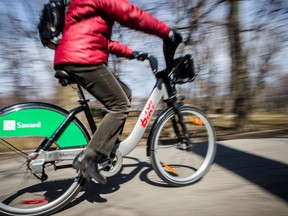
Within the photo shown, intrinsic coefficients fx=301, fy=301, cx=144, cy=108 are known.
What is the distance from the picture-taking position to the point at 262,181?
3.01 meters

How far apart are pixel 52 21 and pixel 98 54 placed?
442mm

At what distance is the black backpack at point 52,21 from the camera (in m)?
2.39

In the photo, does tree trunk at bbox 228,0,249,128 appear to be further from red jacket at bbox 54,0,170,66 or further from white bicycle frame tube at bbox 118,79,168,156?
red jacket at bbox 54,0,170,66

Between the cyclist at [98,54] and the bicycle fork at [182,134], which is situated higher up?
the cyclist at [98,54]

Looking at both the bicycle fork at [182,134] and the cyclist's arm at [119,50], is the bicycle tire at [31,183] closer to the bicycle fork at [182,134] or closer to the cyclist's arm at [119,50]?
the cyclist's arm at [119,50]

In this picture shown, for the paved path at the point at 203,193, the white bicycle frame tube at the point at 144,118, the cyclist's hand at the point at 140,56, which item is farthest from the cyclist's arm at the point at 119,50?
the paved path at the point at 203,193

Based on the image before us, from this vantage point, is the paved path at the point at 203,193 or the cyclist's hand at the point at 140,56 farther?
the cyclist's hand at the point at 140,56

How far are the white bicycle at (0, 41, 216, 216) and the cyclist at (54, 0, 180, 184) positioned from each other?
6.0 inches

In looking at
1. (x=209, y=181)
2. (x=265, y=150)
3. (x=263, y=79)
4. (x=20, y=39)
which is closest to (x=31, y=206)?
(x=209, y=181)

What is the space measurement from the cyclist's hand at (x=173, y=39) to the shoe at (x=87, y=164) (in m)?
1.18

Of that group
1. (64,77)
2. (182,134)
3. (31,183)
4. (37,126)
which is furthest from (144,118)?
(31,183)

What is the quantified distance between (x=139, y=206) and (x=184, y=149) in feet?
2.91

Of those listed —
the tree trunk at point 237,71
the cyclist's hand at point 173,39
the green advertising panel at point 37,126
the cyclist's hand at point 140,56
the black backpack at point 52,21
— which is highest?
the black backpack at point 52,21

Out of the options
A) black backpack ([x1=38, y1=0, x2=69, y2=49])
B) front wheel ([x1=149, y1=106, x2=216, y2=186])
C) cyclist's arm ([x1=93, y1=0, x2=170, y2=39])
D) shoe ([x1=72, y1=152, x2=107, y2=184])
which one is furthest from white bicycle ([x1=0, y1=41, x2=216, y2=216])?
cyclist's arm ([x1=93, y1=0, x2=170, y2=39])
